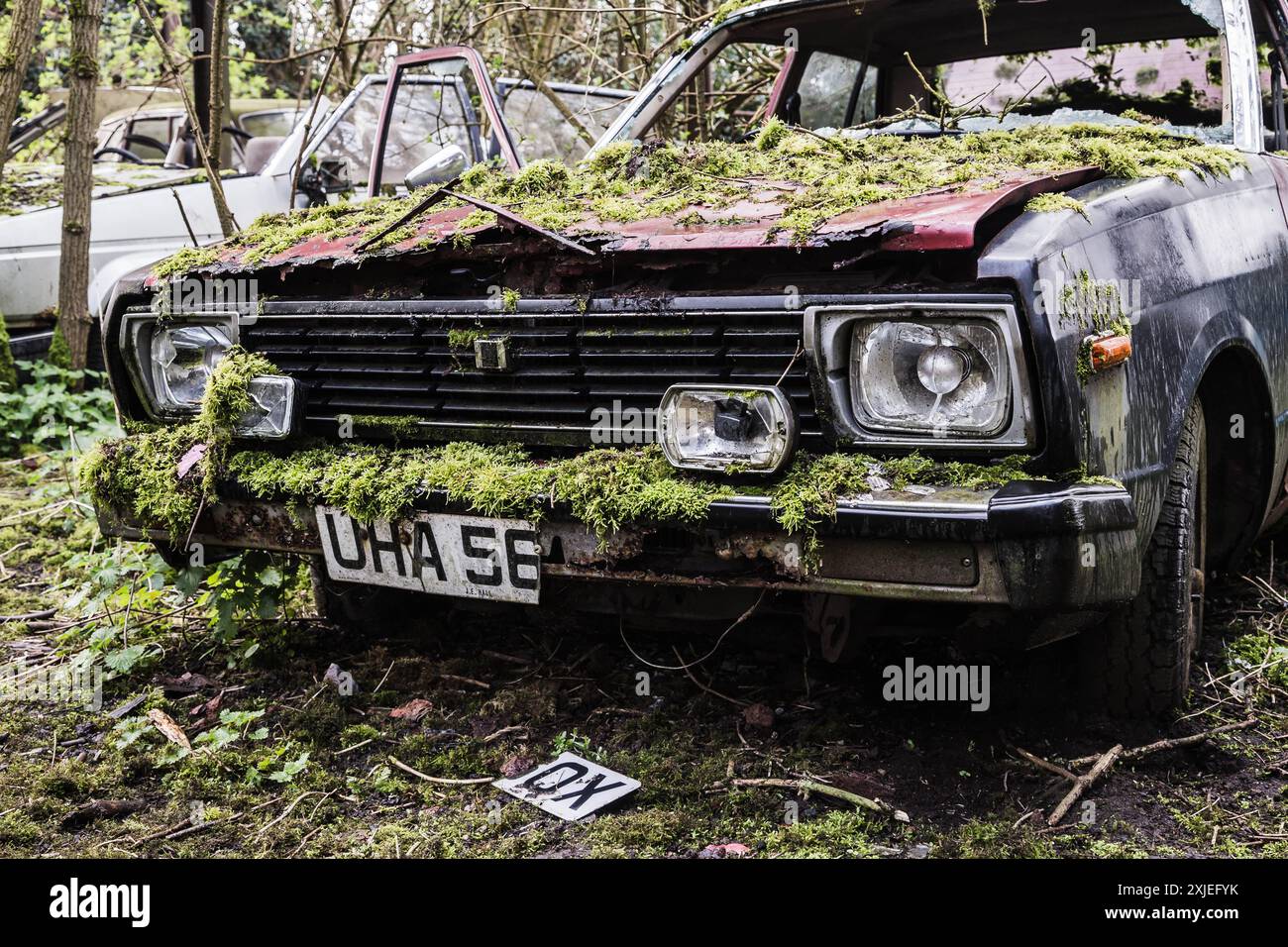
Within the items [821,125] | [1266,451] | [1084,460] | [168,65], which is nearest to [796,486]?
[1084,460]

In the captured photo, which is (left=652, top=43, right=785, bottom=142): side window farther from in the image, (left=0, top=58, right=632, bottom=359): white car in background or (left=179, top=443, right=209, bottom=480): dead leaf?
(left=179, top=443, right=209, bottom=480): dead leaf

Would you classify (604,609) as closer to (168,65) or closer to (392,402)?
(392,402)

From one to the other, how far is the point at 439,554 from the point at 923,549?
102 centimetres

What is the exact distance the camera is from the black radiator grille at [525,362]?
2248 millimetres

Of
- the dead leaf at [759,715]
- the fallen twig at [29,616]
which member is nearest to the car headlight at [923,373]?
the dead leaf at [759,715]

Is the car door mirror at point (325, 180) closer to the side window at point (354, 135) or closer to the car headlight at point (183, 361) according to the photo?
the side window at point (354, 135)

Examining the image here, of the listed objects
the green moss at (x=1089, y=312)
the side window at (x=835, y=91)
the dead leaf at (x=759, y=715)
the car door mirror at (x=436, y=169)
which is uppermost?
the side window at (x=835, y=91)

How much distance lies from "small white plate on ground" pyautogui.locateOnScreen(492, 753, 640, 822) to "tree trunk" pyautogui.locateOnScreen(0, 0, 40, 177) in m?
4.62

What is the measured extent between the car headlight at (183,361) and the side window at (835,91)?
2.14 m

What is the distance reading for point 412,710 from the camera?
9.66ft

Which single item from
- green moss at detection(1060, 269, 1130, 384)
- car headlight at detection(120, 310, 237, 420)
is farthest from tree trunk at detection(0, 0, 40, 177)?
green moss at detection(1060, 269, 1130, 384)

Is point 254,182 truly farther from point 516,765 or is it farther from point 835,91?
point 516,765

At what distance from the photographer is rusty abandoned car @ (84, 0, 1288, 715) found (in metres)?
2.06

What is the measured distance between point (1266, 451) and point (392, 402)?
2107 mm
